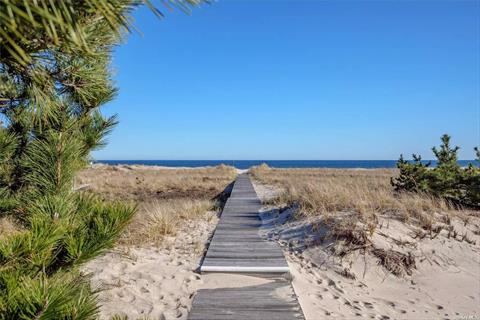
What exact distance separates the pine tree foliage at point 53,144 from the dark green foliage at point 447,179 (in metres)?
8.51

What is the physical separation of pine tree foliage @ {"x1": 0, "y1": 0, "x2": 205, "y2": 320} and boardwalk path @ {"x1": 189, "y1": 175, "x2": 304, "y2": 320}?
166 centimetres

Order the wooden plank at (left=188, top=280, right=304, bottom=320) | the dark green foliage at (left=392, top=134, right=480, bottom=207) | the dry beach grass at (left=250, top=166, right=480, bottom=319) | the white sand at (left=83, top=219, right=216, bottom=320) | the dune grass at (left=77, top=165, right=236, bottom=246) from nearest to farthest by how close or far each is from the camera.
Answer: the wooden plank at (left=188, top=280, right=304, bottom=320)
the white sand at (left=83, top=219, right=216, bottom=320)
the dry beach grass at (left=250, top=166, right=480, bottom=319)
the dune grass at (left=77, top=165, right=236, bottom=246)
the dark green foliage at (left=392, top=134, right=480, bottom=207)

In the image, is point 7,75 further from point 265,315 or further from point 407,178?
point 407,178

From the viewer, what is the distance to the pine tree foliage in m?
1.21

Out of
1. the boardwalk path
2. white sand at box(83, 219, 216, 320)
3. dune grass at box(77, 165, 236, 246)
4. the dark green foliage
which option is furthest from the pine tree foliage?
the dark green foliage

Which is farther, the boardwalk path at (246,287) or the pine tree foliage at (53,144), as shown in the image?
the boardwalk path at (246,287)

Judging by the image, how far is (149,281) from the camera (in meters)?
4.23

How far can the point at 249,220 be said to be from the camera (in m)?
7.96

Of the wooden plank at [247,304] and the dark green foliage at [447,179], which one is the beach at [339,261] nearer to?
the wooden plank at [247,304]

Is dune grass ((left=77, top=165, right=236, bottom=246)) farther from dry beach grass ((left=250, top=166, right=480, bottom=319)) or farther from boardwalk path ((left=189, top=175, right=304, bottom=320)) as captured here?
dry beach grass ((left=250, top=166, right=480, bottom=319))

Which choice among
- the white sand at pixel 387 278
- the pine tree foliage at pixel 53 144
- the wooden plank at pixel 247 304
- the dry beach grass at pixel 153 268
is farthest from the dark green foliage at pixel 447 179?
the pine tree foliage at pixel 53 144

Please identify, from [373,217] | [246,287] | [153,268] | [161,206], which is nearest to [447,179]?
[373,217]

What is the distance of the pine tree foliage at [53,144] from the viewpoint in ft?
3.98

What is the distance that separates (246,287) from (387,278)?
2.37m
